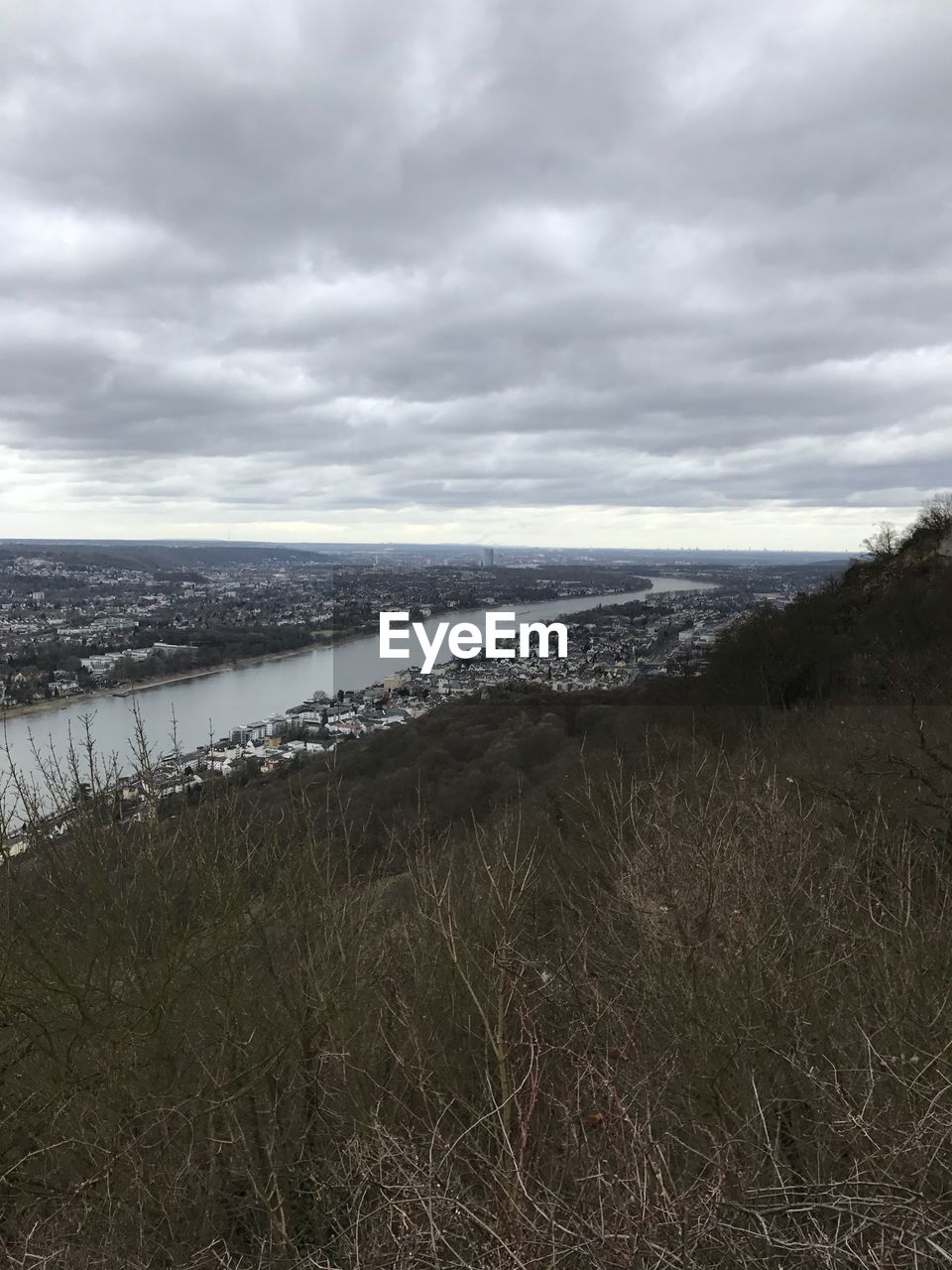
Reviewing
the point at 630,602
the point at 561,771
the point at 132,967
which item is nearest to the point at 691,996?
the point at 132,967

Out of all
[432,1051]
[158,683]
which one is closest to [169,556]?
[158,683]

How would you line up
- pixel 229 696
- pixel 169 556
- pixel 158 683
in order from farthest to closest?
1. pixel 169 556
2. pixel 229 696
3. pixel 158 683

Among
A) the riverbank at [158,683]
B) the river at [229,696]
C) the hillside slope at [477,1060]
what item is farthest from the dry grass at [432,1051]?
the river at [229,696]

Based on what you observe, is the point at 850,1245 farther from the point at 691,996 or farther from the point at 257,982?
the point at 257,982

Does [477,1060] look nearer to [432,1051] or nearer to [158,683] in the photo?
[432,1051]

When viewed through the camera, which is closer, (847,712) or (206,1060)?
(206,1060)

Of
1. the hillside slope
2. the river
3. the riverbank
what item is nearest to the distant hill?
the riverbank

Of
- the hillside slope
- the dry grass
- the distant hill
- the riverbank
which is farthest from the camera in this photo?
the distant hill

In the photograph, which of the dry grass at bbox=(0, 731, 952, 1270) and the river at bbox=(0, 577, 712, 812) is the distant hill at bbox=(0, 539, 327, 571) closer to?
the river at bbox=(0, 577, 712, 812)
